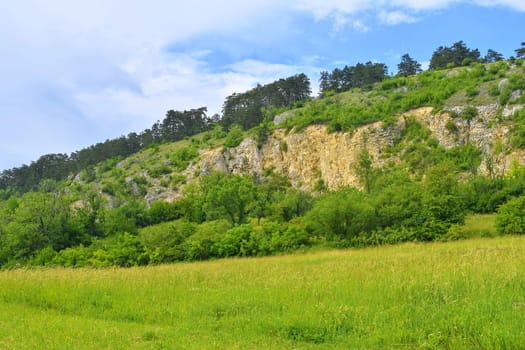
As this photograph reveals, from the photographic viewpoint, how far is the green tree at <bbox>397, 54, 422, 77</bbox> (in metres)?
122

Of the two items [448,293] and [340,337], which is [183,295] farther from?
[448,293]

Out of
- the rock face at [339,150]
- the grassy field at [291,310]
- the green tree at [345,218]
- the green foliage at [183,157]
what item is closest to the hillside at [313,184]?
the green tree at [345,218]

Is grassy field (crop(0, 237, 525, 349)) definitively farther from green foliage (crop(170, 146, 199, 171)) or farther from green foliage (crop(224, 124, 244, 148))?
green foliage (crop(170, 146, 199, 171))

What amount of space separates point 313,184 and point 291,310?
69.5 metres

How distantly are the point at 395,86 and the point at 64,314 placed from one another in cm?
10210

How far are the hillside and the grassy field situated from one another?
22.4 meters

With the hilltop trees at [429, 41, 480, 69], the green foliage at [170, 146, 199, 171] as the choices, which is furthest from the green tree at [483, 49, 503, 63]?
the green foliage at [170, 146, 199, 171]

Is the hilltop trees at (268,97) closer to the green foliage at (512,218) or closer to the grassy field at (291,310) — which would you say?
the green foliage at (512,218)

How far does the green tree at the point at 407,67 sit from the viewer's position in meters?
122

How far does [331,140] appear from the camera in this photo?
259ft

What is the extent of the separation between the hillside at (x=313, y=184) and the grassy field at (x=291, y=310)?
2245cm

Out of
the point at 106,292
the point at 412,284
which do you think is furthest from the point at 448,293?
the point at 106,292

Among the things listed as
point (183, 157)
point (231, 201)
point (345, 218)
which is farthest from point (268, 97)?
point (345, 218)

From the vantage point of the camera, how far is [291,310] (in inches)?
351
